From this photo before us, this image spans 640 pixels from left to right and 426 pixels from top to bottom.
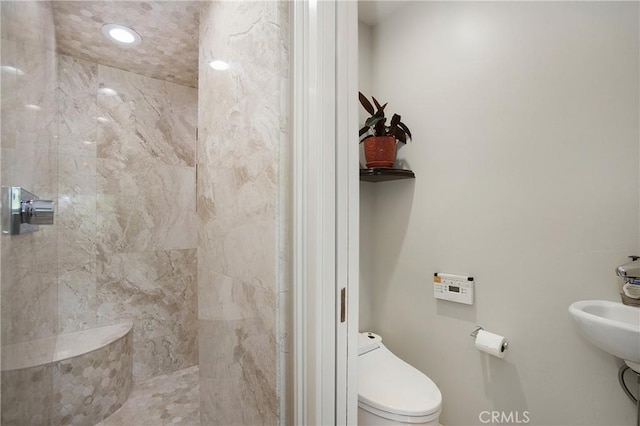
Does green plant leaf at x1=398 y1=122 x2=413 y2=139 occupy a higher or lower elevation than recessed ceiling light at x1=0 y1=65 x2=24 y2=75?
higher

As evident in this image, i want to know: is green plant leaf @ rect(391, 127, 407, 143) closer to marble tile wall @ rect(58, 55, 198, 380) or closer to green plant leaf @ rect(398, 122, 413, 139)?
green plant leaf @ rect(398, 122, 413, 139)

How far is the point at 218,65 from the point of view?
120 cm

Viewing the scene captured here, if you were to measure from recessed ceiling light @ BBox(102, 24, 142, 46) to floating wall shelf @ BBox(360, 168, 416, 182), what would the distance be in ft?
4.85

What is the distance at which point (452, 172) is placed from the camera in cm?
172

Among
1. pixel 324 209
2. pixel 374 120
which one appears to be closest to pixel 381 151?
pixel 374 120

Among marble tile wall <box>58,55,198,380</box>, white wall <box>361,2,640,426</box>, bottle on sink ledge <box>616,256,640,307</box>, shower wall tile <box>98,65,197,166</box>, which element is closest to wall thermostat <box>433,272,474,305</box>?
white wall <box>361,2,640,426</box>

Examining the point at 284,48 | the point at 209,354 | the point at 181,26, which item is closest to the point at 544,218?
the point at 284,48

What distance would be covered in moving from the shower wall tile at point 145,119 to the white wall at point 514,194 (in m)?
1.58

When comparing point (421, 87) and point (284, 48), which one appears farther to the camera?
point (421, 87)

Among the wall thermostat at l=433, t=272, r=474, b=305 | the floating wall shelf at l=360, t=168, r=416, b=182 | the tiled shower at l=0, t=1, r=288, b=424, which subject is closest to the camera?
the tiled shower at l=0, t=1, r=288, b=424

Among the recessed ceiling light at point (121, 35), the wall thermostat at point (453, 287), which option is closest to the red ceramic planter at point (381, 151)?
the wall thermostat at point (453, 287)

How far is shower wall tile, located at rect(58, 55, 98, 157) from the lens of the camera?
198 centimetres

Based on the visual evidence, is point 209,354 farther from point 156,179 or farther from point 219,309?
point 156,179

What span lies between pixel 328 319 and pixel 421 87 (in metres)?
1.61
